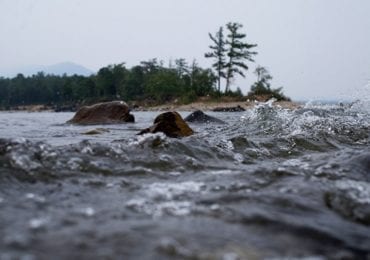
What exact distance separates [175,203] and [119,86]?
221 ft

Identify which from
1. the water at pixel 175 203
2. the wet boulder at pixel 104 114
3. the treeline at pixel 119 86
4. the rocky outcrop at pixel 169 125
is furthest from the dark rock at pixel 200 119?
the treeline at pixel 119 86

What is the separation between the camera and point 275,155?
4.90 metres

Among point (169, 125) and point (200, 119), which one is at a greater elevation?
Answer: point (169, 125)

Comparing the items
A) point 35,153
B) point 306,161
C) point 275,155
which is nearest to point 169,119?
point 275,155

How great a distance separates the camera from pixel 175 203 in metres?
2.50

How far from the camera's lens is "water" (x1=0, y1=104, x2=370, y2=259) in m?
1.81

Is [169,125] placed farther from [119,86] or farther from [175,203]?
[119,86]

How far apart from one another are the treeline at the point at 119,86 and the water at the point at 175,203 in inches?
1527

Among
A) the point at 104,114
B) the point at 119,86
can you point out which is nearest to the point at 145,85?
the point at 119,86

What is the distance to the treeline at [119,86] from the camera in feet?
158

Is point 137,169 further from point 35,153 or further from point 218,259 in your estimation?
point 218,259

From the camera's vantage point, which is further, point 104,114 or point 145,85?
point 145,85

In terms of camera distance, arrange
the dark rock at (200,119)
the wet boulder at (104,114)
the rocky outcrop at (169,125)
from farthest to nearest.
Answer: the dark rock at (200,119) < the wet boulder at (104,114) < the rocky outcrop at (169,125)

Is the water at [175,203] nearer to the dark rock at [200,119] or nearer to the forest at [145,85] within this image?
the dark rock at [200,119]
